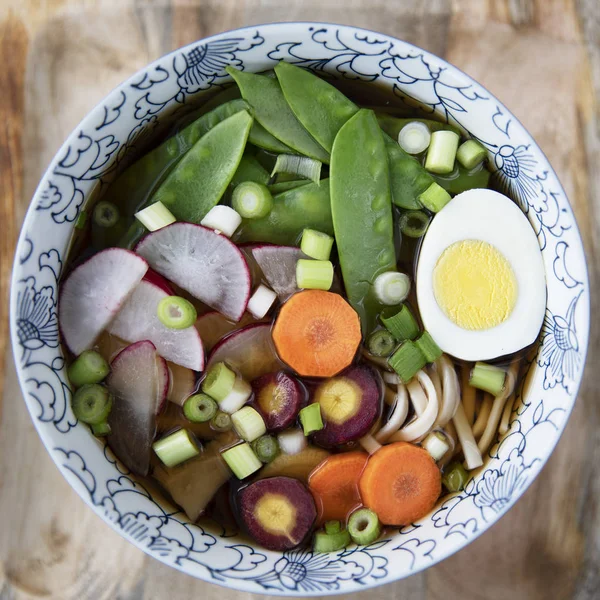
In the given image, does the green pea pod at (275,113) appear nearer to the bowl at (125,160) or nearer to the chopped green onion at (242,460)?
the bowl at (125,160)

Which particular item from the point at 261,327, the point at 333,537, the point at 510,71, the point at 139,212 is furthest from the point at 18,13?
the point at 333,537

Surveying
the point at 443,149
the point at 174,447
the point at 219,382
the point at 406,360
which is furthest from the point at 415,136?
the point at 174,447

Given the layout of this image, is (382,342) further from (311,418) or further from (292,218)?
(292,218)

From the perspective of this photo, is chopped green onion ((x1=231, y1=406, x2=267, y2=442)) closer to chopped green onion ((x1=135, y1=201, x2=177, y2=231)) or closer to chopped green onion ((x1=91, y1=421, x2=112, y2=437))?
chopped green onion ((x1=91, y1=421, x2=112, y2=437))

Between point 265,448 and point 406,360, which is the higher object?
point 406,360

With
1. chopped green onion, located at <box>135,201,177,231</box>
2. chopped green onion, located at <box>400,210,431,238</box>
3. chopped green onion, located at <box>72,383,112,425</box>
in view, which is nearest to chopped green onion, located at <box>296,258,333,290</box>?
chopped green onion, located at <box>400,210,431,238</box>
